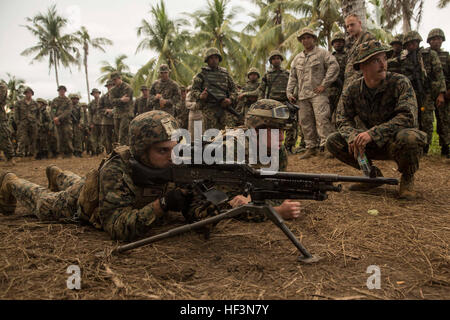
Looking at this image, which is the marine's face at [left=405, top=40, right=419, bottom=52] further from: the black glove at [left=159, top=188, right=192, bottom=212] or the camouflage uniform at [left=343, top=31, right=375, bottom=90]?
the black glove at [left=159, top=188, right=192, bottom=212]

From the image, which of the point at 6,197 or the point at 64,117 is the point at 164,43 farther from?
the point at 6,197

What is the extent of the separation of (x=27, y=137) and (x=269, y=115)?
11.6 metres

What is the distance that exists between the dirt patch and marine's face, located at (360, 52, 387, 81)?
5.28 feet

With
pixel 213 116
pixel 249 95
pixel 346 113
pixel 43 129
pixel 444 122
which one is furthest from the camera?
pixel 43 129

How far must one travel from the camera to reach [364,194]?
4004 mm

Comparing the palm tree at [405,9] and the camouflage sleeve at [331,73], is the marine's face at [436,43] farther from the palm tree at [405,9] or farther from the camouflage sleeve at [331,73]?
the palm tree at [405,9]

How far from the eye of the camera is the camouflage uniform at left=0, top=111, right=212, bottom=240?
7.89 feet

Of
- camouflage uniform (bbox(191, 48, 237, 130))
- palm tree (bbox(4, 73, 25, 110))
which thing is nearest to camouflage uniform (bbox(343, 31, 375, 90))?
camouflage uniform (bbox(191, 48, 237, 130))

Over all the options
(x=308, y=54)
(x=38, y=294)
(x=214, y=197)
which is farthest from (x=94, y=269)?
(x=308, y=54)

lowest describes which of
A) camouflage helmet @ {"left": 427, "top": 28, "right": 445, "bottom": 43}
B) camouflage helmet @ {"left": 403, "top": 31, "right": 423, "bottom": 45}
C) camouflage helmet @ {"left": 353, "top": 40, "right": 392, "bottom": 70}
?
camouflage helmet @ {"left": 353, "top": 40, "right": 392, "bottom": 70}

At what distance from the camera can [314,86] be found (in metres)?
6.73

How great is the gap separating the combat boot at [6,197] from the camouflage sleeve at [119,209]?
1.67 meters

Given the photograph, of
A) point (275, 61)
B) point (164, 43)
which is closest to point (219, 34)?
point (164, 43)

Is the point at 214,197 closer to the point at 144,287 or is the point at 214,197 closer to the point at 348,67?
the point at 144,287
